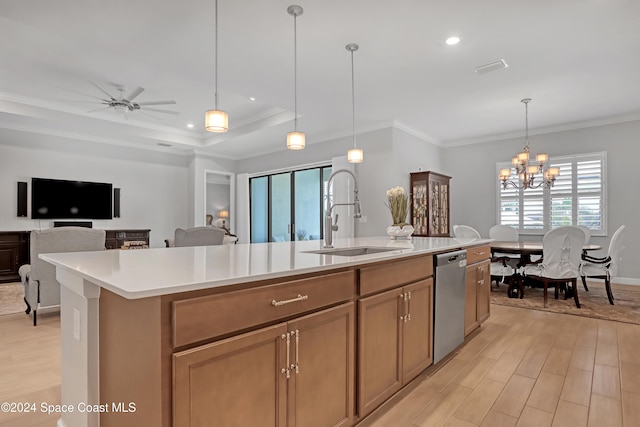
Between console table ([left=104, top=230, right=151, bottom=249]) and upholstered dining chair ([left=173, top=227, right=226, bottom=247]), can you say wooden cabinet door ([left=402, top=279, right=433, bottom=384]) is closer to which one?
upholstered dining chair ([left=173, top=227, right=226, bottom=247])

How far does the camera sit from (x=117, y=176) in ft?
23.9

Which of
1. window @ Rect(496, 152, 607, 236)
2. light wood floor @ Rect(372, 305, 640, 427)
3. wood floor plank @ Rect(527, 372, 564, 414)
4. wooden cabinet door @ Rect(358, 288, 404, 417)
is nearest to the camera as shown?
wooden cabinet door @ Rect(358, 288, 404, 417)

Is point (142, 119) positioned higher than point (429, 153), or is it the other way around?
point (142, 119)

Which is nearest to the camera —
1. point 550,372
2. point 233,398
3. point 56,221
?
point 233,398

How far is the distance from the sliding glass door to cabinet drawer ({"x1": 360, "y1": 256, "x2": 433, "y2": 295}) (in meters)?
4.65

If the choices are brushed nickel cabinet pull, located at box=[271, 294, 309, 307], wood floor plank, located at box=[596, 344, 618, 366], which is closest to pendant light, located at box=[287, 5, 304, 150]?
brushed nickel cabinet pull, located at box=[271, 294, 309, 307]

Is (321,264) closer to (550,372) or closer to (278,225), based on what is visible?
(550,372)

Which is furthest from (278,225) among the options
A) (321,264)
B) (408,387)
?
(321,264)

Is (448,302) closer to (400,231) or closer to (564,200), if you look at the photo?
(400,231)

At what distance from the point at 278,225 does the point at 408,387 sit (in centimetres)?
605

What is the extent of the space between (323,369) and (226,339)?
564 millimetres

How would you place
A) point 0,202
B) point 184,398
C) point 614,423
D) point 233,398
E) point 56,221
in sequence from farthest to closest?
point 56,221 → point 0,202 → point 614,423 → point 233,398 → point 184,398

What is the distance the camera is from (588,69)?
379cm

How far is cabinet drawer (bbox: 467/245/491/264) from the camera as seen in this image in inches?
118
